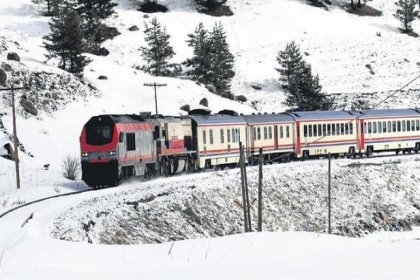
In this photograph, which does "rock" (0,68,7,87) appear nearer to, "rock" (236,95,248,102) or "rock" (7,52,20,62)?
"rock" (7,52,20,62)

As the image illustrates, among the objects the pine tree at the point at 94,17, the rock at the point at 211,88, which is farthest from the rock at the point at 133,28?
the rock at the point at 211,88

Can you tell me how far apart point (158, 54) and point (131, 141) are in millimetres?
51646

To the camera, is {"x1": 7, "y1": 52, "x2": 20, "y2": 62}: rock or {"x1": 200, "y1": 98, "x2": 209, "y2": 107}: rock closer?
{"x1": 7, "y1": 52, "x2": 20, "y2": 62}: rock

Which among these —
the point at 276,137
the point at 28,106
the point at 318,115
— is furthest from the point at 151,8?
the point at 276,137

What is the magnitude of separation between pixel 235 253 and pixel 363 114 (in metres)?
34.9

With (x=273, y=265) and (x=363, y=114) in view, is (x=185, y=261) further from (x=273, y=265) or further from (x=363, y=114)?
(x=363, y=114)

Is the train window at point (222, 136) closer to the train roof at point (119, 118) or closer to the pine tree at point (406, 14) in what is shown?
the train roof at point (119, 118)

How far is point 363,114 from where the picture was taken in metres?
47.1

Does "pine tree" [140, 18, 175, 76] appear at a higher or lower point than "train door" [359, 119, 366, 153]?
higher

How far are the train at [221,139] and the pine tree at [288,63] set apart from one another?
1266 inches

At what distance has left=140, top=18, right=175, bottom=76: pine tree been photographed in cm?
8000

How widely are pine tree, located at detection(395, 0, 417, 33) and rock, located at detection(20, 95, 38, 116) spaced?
71.9m

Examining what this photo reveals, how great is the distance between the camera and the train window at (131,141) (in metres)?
29.7

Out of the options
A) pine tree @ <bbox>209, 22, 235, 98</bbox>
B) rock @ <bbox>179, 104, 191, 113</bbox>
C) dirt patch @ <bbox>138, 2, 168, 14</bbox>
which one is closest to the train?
rock @ <bbox>179, 104, 191, 113</bbox>
